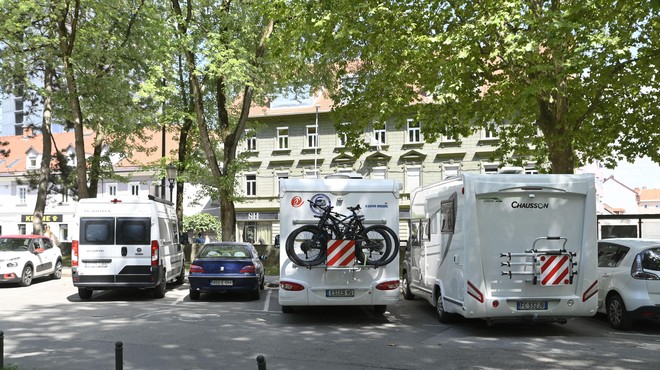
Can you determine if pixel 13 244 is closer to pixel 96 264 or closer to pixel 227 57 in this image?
pixel 96 264

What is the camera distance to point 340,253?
11.8 metres

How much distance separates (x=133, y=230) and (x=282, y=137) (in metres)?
35.0

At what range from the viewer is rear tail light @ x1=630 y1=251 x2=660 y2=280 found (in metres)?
10.7

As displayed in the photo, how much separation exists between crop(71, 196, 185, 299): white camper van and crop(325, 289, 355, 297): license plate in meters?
5.91

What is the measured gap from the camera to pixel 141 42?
26.7m

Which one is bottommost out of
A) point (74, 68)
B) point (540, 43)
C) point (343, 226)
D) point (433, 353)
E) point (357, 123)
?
point (433, 353)

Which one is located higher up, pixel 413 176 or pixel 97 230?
pixel 413 176

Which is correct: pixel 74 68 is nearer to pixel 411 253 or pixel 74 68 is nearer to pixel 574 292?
pixel 411 253

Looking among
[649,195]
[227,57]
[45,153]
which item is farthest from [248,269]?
[649,195]

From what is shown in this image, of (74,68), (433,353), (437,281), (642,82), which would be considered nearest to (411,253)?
(437,281)

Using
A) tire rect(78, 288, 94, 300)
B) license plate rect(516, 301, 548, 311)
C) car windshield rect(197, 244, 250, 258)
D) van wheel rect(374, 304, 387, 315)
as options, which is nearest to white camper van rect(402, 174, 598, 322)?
license plate rect(516, 301, 548, 311)

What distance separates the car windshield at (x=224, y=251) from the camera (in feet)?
53.5

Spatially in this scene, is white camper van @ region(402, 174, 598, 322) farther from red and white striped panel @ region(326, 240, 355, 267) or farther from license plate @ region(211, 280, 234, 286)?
license plate @ region(211, 280, 234, 286)

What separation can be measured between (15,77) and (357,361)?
25064 millimetres
